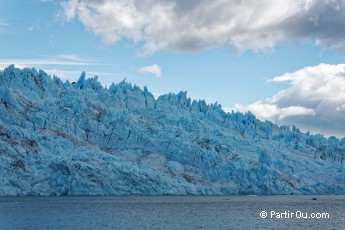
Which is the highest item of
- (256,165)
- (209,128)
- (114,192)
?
(209,128)

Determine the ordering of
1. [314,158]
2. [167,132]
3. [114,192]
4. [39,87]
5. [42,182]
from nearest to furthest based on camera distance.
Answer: [42,182]
[114,192]
[167,132]
[39,87]
[314,158]

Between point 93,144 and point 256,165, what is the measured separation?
49.5 metres

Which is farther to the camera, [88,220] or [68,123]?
[68,123]

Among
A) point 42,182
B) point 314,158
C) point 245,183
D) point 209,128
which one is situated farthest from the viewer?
point 314,158

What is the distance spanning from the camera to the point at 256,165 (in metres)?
143

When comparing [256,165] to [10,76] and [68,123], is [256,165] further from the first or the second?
[10,76]

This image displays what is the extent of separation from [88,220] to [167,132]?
8779 cm

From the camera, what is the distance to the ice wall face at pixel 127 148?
113 m

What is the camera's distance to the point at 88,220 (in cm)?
6275

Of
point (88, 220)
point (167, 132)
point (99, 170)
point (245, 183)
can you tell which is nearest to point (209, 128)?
point (167, 132)

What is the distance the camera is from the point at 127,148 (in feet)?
483

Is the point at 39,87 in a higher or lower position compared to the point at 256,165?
higher

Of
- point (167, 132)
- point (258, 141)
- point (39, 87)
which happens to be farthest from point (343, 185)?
point (39, 87)

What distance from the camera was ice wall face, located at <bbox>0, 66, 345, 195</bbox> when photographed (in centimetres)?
11288
